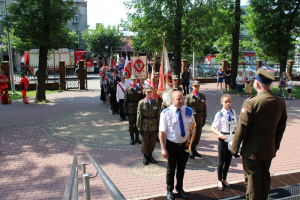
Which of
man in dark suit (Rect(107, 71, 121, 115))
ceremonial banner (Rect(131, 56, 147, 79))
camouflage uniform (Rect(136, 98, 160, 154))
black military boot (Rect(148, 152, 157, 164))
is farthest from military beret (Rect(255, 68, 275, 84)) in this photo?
man in dark suit (Rect(107, 71, 121, 115))

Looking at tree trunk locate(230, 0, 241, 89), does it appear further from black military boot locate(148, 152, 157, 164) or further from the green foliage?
the green foliage

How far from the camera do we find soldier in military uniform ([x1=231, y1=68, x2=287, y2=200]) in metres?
3.43

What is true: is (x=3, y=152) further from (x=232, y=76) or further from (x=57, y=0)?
(x=232, y=76)

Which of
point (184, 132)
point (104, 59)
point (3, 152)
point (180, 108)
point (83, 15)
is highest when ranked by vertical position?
point (83, 15)

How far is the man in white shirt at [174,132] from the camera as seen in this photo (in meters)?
4.35


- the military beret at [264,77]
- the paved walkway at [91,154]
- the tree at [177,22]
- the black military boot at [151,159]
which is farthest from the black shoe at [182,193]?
the tree at [177,22]

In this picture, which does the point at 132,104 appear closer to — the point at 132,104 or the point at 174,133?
the point at 132,104

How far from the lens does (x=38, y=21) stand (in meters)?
13.8

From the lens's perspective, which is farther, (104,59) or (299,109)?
(104,59)

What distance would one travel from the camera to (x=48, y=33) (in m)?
14.4

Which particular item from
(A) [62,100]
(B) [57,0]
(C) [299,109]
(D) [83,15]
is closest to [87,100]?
(A) [62,100]

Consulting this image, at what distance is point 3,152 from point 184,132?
18.4 ft

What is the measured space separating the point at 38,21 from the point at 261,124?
13732mm

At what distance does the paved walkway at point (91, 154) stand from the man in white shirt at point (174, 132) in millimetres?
793
